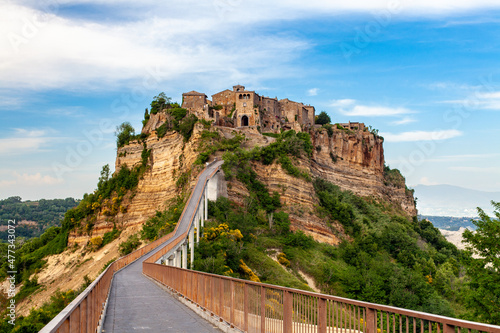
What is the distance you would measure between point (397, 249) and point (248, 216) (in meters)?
25.6

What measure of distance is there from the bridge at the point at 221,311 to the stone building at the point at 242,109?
53927 mm

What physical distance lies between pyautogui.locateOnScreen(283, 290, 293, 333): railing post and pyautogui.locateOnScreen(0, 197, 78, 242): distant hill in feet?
396

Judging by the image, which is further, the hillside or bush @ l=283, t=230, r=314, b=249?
bush @ l=283, t=230, r=314, b=249

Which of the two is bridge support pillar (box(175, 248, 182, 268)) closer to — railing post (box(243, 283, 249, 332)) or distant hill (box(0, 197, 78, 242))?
Answer: railing post (box(243, 283, 249, 332))

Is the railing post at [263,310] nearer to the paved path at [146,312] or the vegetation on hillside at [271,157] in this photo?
the paved path at [146,312]

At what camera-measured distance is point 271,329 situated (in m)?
10.4

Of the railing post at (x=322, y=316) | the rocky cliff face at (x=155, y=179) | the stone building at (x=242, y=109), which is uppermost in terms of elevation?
the stone building at (x=242, y=109)

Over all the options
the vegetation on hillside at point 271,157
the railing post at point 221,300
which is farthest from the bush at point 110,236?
the railing post at point 221,300

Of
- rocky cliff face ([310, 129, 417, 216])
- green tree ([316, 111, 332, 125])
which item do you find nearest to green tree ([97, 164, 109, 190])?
rocky cliff face ([310, 129, 417, 216])

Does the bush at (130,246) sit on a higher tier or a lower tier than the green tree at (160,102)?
lower

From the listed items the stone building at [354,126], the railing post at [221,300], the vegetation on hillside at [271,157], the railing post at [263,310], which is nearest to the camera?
the railing post at [263,310]

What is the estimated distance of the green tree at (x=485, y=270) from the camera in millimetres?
28328

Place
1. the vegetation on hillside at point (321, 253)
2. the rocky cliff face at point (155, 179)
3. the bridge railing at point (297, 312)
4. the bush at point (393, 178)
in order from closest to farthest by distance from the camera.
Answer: the bridge railing at point (297, 312) < the vegetation on hillside at point (321, 253) < the rocky cliff face at point (155, 179) < the bush at point (393, 178)

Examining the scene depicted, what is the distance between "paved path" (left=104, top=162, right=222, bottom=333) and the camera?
42.2 feet
